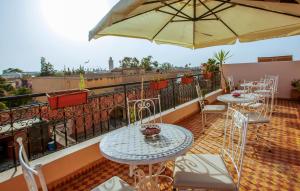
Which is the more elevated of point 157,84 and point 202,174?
point 157,84

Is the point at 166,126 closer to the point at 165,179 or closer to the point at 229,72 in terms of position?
the point at 165,179

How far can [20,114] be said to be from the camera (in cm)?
251

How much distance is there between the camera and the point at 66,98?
7.29 feet

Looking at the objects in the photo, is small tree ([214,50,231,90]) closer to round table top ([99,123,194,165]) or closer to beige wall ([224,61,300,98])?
beige wall ([224,61,300,98])

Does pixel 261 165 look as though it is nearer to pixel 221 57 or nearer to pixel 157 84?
pixel 157 84

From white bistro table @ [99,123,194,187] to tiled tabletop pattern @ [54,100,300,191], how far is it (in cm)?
86

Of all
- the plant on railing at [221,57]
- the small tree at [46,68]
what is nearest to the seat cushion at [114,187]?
the plant on railing at [221,57]

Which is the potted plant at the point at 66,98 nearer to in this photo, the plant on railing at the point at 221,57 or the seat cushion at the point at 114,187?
the seat cushion at the point at 114,187

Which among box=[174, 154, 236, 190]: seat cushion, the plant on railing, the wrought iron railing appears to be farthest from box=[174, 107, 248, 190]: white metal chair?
the plant on railing

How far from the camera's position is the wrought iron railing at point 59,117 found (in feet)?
7.94

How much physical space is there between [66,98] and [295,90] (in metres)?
7.75

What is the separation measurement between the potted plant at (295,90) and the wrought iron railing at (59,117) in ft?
11.7

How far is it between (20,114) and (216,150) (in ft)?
9.51

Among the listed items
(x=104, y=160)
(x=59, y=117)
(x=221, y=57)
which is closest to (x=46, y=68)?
(x=221, y=57)
